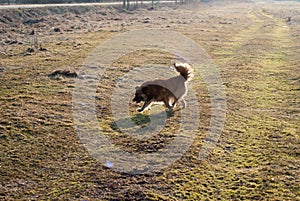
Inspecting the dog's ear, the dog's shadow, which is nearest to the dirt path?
the dog's shadow

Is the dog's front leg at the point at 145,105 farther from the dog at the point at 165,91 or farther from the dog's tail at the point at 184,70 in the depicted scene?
the dog's tail at the point at 184,70

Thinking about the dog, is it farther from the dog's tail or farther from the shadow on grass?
the shadow on grass

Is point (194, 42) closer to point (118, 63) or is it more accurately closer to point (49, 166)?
point (118, 63)

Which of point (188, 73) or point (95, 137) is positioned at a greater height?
point (188, 73)

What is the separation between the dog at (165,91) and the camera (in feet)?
31.8

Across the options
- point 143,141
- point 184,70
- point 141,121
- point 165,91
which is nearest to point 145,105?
point 141,121

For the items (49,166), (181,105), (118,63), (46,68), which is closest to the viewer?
(49,166)

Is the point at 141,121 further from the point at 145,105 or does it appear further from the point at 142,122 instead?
the point at 145,105

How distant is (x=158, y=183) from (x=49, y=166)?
2322mm

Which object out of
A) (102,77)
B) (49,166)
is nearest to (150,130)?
(49,166)

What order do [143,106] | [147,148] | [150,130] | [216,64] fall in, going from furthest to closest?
1. [216,64]
2. [143,106]
3. [150,130]
4. [147,148]

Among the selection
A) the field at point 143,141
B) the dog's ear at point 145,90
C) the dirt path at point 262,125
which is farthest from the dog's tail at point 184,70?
the dirt path at point 262,125

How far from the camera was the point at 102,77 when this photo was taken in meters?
13.7

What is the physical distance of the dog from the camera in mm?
9680
